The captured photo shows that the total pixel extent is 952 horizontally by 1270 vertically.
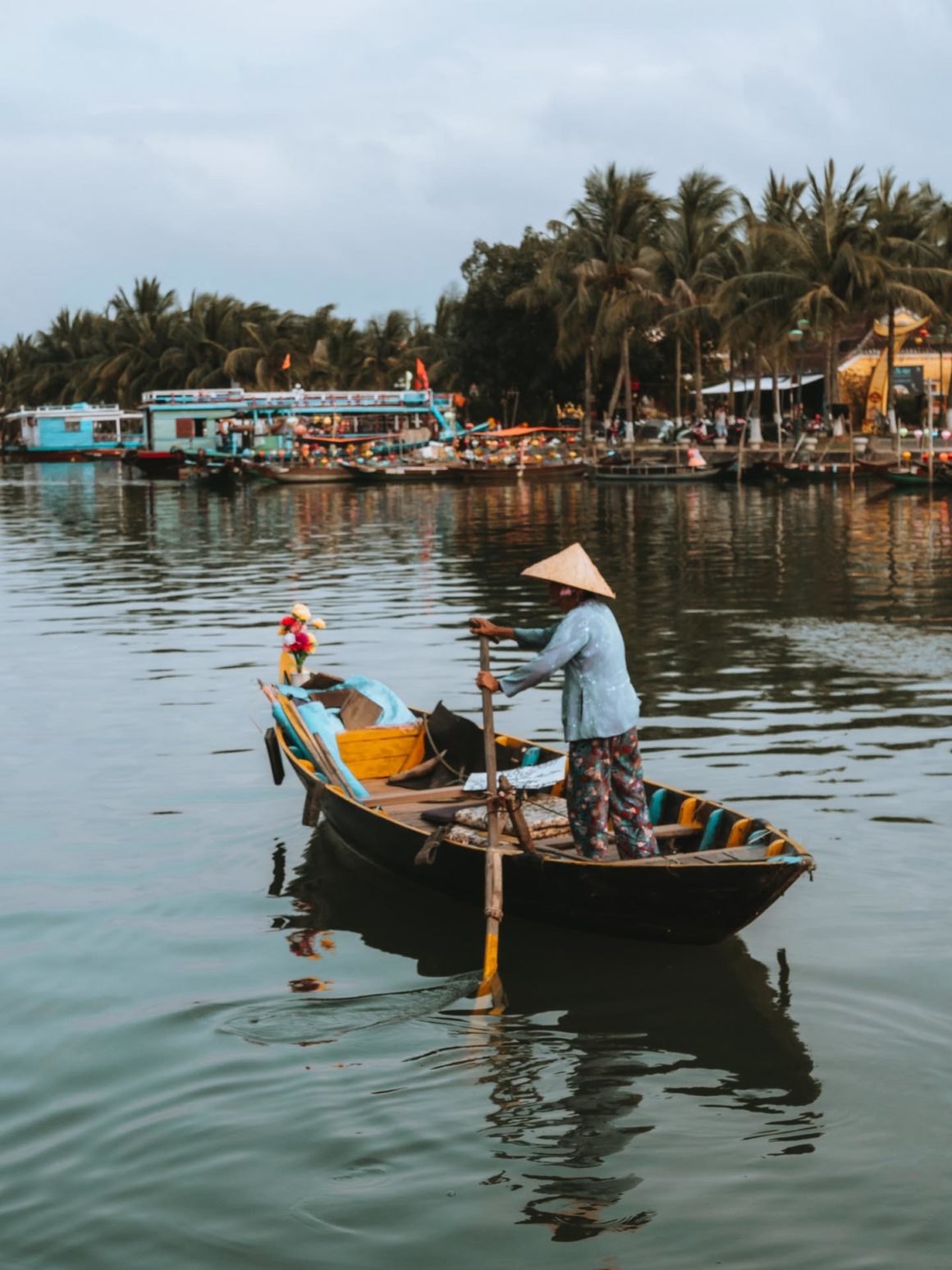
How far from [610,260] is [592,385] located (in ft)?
28.9

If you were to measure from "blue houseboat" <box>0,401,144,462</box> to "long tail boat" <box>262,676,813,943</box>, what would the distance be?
260ft

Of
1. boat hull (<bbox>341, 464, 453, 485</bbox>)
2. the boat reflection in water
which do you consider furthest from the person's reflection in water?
boat hull (<bbox>341, 464, 453, 485</bbox>)

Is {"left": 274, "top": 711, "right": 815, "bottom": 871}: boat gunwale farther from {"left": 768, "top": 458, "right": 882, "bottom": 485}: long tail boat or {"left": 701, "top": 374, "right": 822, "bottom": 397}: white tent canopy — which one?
{"left": 701, "top": 374, "right": 822, "bottom": 397}: white tent canopy

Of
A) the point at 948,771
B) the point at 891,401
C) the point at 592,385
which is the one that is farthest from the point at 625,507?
the point at 948,771

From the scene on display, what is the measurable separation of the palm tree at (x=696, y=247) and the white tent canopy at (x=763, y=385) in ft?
24.9

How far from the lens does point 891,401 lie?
52.5 metres

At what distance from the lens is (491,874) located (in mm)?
7820

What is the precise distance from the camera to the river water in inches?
217

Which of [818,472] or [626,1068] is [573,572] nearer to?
[626,1068]

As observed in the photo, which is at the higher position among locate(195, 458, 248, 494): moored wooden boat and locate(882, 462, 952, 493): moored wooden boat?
locate(195, 458, 248, 494): moored wooden boat

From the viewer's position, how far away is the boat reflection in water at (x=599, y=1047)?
594 centimetres

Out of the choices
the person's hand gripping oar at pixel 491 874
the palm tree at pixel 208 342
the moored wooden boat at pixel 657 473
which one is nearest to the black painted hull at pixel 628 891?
the person's hand gripping oar at pixel 491 874

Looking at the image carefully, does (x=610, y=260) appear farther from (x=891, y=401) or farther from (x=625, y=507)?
(x=625, y=507)

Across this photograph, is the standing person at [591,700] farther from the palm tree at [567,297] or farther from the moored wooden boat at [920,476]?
the palm tree at [567,297]
